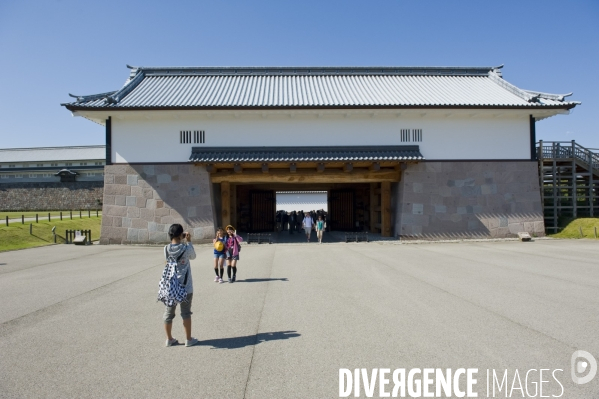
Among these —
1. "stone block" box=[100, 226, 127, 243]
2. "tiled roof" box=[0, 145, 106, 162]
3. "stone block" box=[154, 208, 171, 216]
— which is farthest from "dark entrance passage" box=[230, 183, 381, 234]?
"tiled roof" box=[0, 145, 106, 162]

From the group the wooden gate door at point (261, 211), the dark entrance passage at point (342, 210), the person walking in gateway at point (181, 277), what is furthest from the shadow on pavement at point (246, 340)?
the dark entrance passage at point (342, 210)

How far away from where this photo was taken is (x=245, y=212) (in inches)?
1008

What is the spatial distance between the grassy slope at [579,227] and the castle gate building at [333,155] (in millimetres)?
1347

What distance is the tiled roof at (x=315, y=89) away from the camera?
18.2 metres

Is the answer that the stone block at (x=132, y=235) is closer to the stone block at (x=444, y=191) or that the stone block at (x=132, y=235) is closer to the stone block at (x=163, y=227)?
the stone block at (x=163, y=227)

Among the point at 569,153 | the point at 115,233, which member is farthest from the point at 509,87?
the point at 115,233

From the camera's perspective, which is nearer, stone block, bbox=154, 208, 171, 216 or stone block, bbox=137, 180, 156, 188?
stone block, bbox=154, 208, 171, 216

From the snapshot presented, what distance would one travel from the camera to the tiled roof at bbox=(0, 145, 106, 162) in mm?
44000

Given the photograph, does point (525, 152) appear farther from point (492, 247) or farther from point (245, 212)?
point (245, 212)

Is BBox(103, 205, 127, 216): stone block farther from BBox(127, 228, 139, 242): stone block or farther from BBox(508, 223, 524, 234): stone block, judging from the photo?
A: BBox(508, 223, 524, 234): stone block

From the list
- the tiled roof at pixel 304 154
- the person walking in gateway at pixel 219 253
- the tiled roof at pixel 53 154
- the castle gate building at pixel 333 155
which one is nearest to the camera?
the person walking in gateway at pixel 219 253

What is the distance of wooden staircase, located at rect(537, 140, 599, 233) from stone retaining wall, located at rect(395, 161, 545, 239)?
166 centimetres

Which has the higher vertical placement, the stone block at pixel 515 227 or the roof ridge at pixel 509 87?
the roof ridge at pixel 509 87

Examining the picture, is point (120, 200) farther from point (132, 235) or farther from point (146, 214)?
point (132, 235)
